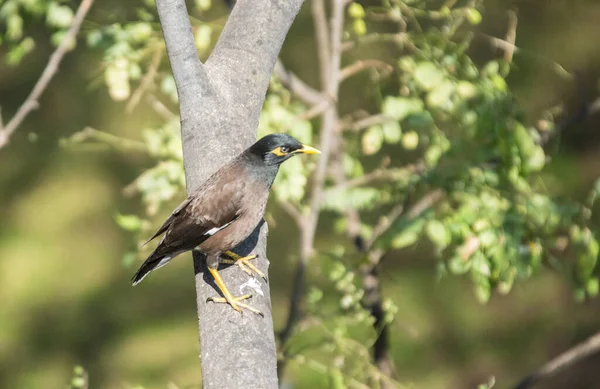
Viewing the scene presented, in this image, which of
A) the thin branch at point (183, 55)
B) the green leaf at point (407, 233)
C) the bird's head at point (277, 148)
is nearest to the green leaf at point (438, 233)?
the green leaf at point (407, 233)

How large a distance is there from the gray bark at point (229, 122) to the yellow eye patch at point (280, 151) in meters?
0.30

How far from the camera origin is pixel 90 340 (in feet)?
21.9

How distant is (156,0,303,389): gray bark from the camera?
2584 mm

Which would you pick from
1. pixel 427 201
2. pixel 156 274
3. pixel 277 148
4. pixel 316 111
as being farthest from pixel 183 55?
pixel 156 274

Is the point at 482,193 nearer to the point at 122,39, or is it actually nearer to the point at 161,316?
the point at 122,39

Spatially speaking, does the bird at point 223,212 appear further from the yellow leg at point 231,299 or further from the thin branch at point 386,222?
the thin branch at point 386,222

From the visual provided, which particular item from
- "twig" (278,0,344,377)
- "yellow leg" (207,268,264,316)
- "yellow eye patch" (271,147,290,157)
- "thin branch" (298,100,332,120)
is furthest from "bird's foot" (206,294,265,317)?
"thin branch" (298,100,332,120)

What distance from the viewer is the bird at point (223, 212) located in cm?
333

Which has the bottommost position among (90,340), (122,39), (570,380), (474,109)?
(570,380)

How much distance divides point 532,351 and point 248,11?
363 centimetres

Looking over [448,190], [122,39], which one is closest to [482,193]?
[448,190]

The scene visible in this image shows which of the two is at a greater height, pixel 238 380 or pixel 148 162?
pixel 238 380

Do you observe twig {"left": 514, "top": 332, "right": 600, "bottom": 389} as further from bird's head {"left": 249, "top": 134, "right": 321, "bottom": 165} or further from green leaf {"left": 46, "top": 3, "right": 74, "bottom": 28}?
green leaf {"left": 46, "top": 3, "right": 74, "bottom": 28}

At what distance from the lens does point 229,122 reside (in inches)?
130
